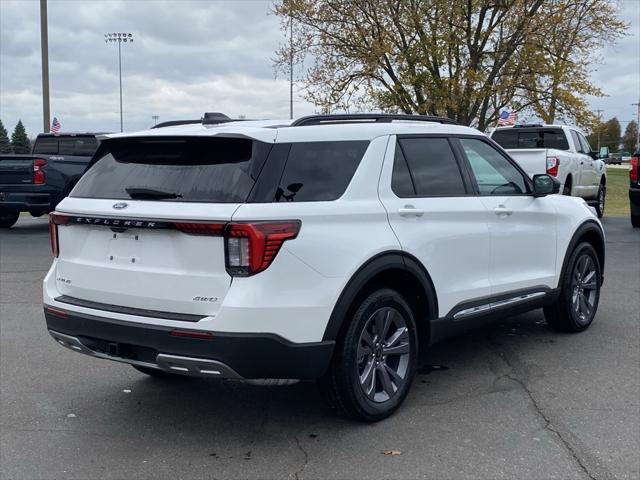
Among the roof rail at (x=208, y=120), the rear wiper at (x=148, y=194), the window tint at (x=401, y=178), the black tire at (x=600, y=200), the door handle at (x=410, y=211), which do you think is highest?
the roof rail at (x=208, y=120)

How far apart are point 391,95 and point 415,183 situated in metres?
21.6

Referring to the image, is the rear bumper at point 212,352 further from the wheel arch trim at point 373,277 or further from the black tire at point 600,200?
the black tire at point 600,200

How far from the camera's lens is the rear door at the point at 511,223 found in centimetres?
532

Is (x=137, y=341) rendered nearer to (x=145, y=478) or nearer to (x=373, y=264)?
(x=145, y=478)

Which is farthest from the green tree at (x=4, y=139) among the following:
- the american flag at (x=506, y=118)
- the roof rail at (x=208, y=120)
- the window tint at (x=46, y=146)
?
the roof rail at (x=208, y=120)

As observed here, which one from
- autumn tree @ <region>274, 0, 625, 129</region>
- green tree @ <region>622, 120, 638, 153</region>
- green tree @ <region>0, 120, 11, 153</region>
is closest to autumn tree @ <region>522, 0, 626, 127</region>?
autumn tree @ <region>274, 0, 625, 129</region>

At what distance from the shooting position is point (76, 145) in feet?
52.4

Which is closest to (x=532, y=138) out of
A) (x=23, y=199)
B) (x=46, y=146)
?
(x=23, y=199)

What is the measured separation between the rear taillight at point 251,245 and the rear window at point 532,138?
12.5m

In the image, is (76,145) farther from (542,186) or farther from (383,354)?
(383,354)

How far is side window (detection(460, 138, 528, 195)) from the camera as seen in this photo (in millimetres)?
5340

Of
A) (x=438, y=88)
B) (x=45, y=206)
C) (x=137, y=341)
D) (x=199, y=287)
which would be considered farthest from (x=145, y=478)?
(x=438, y=88)

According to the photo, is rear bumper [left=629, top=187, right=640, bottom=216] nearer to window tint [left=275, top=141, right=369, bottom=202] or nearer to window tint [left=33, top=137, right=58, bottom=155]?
window tint [left=275, top=141, right=369, bottom=202]

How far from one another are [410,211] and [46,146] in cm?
1359
